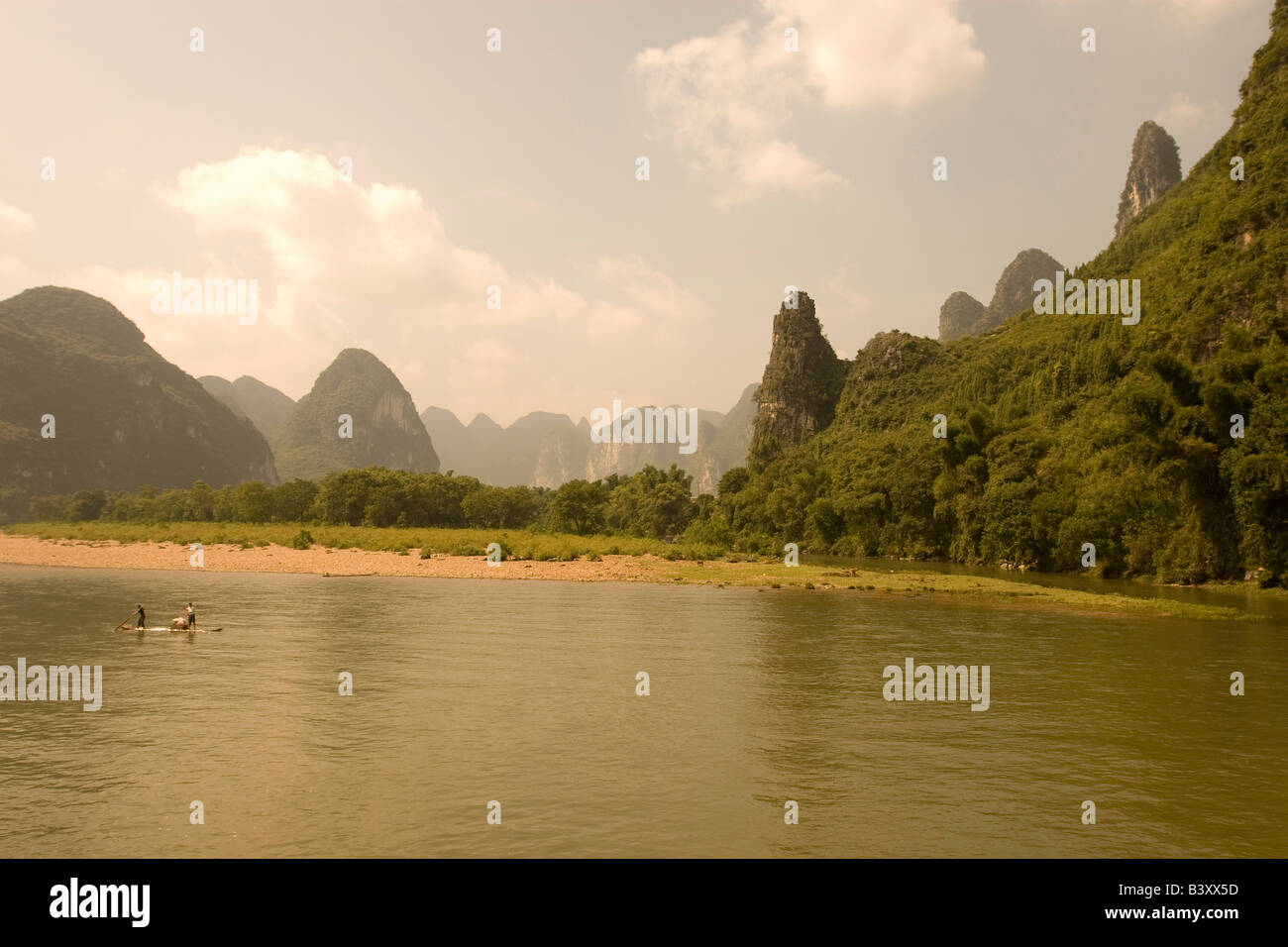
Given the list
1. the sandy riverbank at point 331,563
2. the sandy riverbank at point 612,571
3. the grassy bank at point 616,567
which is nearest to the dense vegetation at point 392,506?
the grassy bank at point 616,567

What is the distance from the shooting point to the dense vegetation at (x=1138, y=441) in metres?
45.2

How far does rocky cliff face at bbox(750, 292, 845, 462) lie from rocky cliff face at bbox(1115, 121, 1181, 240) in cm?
6725

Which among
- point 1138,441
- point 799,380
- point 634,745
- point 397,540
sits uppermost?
point 799,380

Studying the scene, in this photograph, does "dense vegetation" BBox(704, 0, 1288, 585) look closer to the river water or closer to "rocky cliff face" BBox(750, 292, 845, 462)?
the river water

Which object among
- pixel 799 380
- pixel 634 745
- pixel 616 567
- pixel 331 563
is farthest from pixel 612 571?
pixel 799 380

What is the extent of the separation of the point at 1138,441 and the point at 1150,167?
17018cm

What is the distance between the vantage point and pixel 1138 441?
46750 mm

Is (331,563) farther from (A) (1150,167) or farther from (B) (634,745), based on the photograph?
(A) (1150,167)

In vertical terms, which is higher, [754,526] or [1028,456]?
[1028,456]
